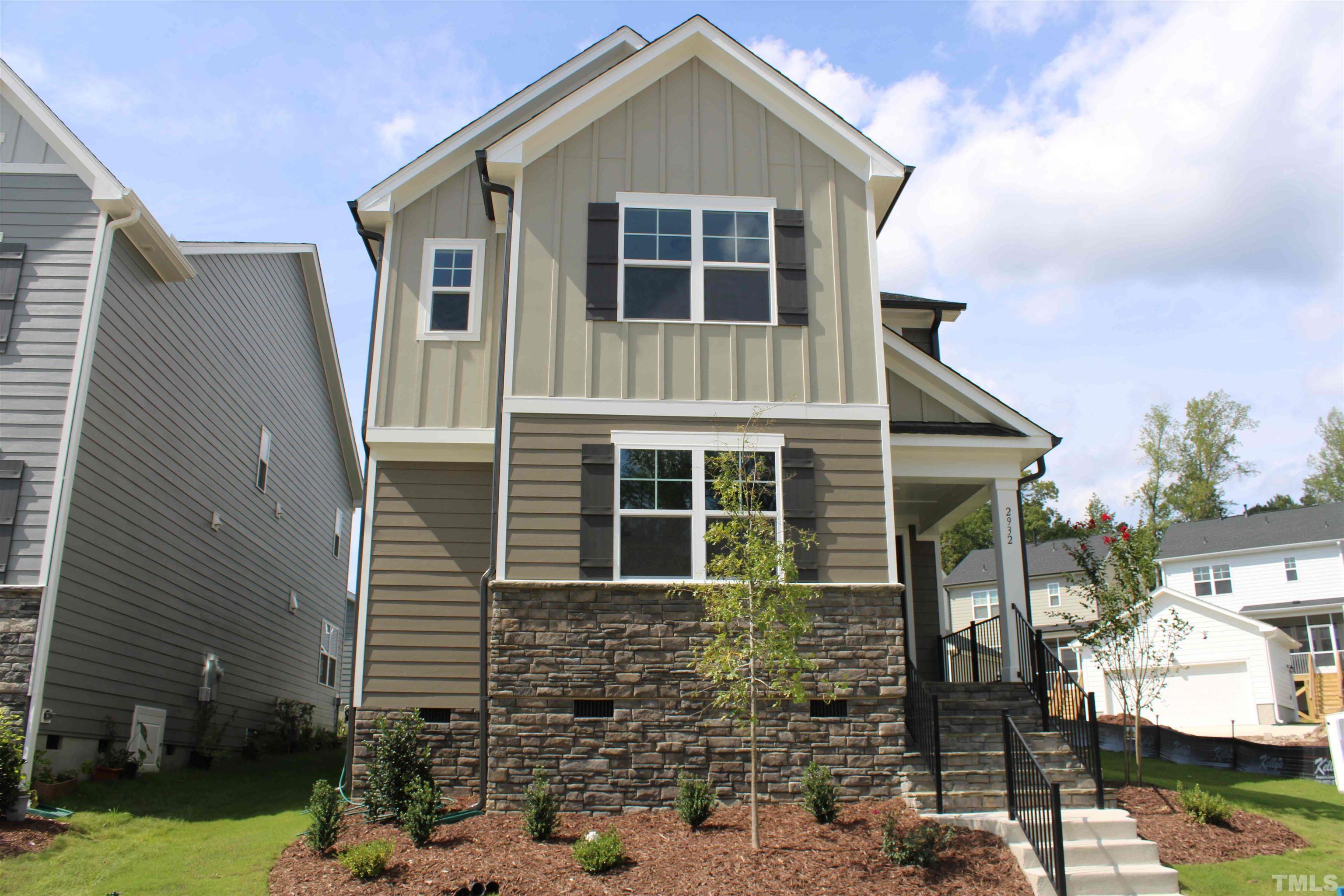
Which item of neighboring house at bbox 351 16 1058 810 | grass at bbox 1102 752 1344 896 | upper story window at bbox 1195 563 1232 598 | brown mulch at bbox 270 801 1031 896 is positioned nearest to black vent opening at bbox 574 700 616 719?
neighboring house at bbox 351 16 1058 810

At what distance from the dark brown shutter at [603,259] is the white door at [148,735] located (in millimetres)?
8091

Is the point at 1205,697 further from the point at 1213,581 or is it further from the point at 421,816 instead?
the point at 421,816

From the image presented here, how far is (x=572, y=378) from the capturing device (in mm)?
10422

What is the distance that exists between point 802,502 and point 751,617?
2.07 meters

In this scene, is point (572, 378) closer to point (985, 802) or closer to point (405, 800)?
point (405, 800)

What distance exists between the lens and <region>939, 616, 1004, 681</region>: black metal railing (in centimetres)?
1284

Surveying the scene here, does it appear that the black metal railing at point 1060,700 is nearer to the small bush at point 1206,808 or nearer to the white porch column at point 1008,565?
the white porch column at point 1008,565

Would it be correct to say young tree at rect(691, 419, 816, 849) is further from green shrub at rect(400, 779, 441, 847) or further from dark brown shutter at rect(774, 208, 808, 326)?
green shrub at rect(400, 779, 441, 847)

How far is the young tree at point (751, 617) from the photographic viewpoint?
27.3 ft

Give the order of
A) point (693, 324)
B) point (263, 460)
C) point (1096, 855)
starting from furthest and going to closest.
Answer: point (263, 460) → point (693, 324) → point (1096, 855)

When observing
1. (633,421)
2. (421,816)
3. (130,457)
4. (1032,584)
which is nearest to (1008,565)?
(633,421)

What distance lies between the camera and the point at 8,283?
37.5ft

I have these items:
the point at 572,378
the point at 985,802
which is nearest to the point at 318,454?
the point at 572,378

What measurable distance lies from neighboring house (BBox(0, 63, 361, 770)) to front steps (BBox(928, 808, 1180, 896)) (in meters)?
9.81
